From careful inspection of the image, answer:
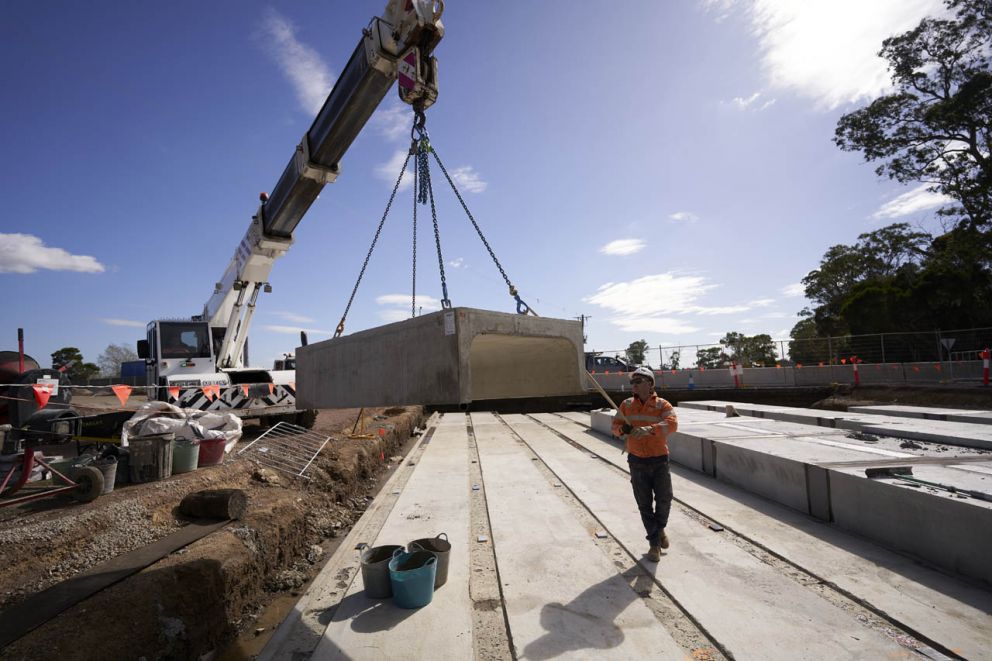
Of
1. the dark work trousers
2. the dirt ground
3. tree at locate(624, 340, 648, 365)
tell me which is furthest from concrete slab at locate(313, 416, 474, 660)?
tree at locate(624, 340, 648, 365)

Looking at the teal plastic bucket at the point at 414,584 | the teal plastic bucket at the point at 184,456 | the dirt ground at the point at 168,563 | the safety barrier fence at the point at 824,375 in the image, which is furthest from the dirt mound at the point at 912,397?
the teal plastic bucket at the point at 184,456

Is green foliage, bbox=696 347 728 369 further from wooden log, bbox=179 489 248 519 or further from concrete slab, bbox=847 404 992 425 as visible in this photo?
wooden log, bbox=179 489 248 519

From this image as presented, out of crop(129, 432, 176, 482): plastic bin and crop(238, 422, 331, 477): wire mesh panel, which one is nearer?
crop(129, 432, 176, 482): plastic bin

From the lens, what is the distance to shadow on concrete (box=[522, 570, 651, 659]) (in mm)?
2861

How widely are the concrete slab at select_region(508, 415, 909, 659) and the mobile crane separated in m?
6.86

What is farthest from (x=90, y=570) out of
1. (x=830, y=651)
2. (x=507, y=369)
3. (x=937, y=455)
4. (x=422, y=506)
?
(x=507, y=369)

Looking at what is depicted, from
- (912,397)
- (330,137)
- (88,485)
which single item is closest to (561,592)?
(88,485)

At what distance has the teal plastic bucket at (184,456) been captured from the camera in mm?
6039

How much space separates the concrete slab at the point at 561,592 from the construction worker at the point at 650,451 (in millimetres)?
535

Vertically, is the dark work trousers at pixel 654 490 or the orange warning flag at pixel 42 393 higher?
the orange warning flag at pixel 42 393

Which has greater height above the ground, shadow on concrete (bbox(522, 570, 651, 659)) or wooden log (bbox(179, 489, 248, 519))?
wooden log (bbox(179, 489, 248, 519))

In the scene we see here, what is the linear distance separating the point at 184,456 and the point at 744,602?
21.3 feet

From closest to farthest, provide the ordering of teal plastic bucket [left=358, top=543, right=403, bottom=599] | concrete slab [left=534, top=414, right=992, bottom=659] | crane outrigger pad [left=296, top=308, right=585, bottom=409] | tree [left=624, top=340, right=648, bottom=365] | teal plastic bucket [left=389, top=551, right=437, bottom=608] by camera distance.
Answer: concrete slab [left=534, top=414, right=992, bottom=659]
teal plastic bucket [left=389, top=551, right=437, bottom=608]
teal plastic bucket [left=358, top=543, right=403, bottom=599]
crane outrigger pad [left=296, top=308, right=585, bottom=409]
tree [left=624, top=340, right=648, bottom=365]

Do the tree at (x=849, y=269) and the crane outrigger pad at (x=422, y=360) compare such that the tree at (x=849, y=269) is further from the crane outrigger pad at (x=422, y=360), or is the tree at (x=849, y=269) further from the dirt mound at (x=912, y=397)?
the crane outrigger pad at (x=422, y=360)
